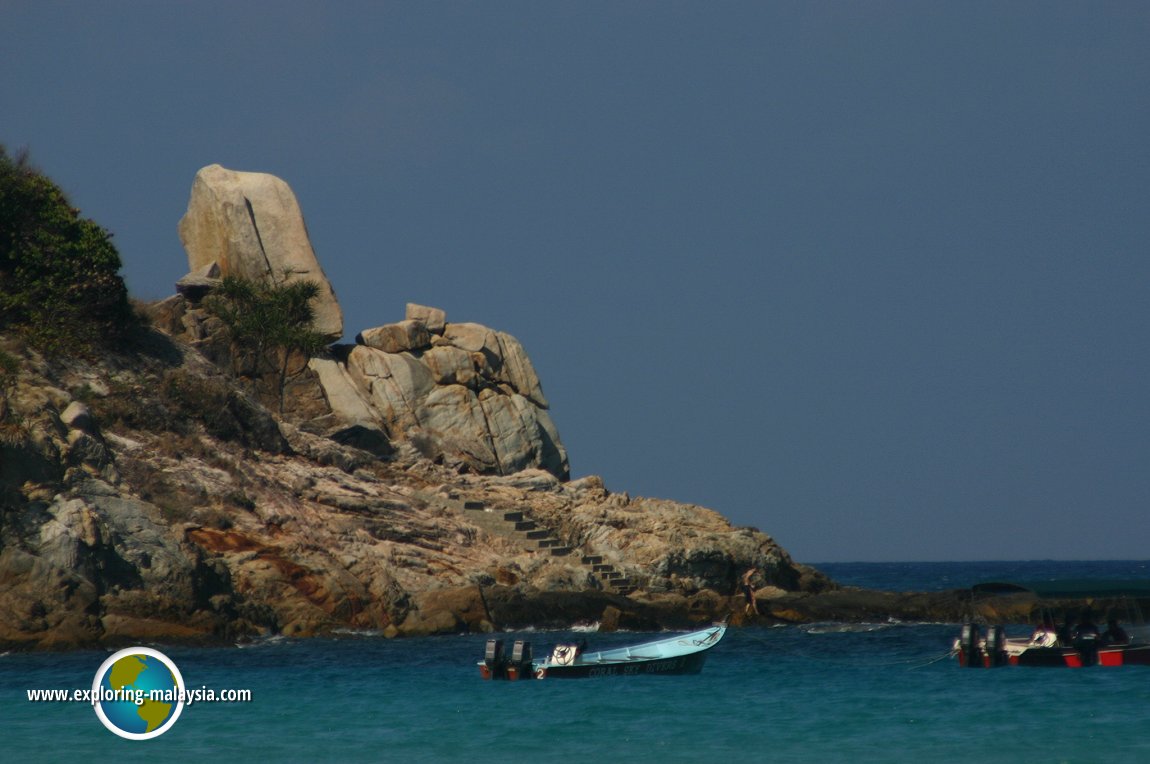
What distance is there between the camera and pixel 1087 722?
2627 cm

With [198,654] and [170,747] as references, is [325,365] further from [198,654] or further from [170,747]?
[170,747]

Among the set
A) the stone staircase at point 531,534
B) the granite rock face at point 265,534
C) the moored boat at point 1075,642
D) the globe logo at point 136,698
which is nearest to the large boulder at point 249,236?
the granite rock face at point 265,534

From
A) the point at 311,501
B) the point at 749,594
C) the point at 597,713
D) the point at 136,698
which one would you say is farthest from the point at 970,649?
the point at 311,501

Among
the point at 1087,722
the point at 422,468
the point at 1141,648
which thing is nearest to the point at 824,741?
the point at 1087,722

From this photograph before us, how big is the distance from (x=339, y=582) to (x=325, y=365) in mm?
22858

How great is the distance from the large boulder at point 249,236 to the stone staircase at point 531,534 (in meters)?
17.3

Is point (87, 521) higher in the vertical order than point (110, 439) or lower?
lower

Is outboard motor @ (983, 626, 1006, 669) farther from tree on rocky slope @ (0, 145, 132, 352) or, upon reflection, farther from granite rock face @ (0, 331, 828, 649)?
tree on rocky slope @ (0, 145, 132, 352)

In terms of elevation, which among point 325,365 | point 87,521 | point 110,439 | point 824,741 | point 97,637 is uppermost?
point 325,365

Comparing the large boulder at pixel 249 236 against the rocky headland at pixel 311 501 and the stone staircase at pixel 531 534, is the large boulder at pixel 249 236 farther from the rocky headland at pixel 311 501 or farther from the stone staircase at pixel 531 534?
the stone staircase at pixel 531 534

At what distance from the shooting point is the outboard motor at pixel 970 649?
35.8 meters

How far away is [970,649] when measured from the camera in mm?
35844

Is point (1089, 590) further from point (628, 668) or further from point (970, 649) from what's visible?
point (628, 668)

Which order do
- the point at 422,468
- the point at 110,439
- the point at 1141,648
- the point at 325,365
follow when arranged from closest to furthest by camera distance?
the point at 1141,648
the point at 110,439
the point at 422,468
the point at 325,365
